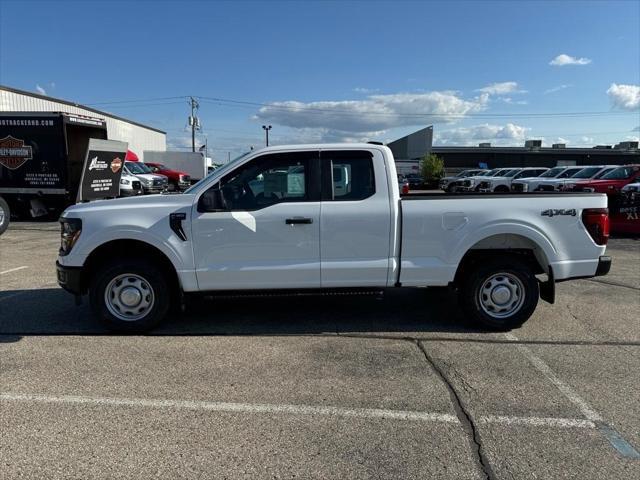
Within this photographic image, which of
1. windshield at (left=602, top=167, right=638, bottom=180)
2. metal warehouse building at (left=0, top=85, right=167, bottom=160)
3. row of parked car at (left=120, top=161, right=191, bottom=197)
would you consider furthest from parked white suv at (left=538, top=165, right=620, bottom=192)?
metal warehouse building at (left=0, top=85, right=167, bottom=160)

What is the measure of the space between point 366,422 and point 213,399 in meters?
1.15

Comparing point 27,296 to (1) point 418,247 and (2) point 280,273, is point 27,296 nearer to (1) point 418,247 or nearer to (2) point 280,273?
(2) point 280,273

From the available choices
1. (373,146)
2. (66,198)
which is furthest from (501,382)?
(66,198)

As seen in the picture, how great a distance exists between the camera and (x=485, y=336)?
508 cm

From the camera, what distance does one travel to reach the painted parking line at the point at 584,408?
3025mm

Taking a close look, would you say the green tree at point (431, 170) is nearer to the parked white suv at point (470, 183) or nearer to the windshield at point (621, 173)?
the parked white suv at point (470, 183)

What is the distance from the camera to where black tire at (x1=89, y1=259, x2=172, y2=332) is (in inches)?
195

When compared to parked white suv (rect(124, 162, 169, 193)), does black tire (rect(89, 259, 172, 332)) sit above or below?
below

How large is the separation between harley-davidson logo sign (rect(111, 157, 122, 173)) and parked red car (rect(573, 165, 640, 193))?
1433 centimetres

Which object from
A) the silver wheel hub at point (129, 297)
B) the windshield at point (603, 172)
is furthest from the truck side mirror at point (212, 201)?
the windshield at point (603, 172)

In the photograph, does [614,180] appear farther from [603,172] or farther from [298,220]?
[298,220]

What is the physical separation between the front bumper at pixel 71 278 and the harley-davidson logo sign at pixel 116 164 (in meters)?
11.0

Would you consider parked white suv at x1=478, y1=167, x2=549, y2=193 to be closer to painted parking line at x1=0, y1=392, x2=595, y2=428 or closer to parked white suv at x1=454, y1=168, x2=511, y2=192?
parked white suv at x1=454, y1=168, x2=511, y2=192

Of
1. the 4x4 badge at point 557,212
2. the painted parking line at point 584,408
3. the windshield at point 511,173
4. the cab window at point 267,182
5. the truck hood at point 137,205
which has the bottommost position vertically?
the painted parking line at point 584,408
